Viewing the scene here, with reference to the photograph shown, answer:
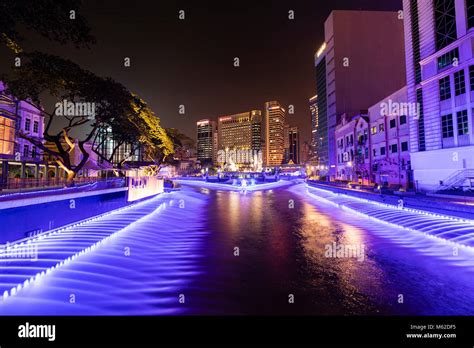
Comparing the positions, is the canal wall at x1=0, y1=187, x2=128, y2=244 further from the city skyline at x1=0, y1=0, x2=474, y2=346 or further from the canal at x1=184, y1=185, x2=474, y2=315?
the canal at x1=184, y1=185, x2=474, y2=315

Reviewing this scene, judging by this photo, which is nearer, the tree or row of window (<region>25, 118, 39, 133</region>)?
the tree

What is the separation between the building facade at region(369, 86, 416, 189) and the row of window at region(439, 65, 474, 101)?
13.4 feet

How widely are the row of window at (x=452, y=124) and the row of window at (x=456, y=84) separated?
5.91 feet

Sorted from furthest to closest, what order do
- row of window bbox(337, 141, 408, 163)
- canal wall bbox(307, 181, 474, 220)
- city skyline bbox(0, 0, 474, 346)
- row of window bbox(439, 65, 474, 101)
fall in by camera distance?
row of window bbox(337, 141, 408, 163), row of window bbox(439, 65, 474, 101), canal wall bbox(307, 181, 474, 220), city skyline bbox(0, 0, 474, 346)

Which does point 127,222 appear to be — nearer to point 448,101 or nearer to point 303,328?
point 303,328

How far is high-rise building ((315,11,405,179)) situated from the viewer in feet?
198

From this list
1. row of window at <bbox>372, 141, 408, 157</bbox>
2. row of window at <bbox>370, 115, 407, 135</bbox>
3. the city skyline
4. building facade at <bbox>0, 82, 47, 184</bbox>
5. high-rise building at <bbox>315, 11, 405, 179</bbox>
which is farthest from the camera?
high-rise building at <bbox>315, 11, 405, 179</bbox>

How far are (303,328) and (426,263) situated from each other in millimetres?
5948

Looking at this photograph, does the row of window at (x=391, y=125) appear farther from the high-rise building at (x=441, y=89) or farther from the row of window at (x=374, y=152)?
the high-rise building at (x=441, y=89)

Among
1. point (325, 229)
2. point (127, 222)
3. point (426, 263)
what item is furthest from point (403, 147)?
point (127, 222)

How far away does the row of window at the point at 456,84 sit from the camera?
2010cm

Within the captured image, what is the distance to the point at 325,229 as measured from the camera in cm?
1316

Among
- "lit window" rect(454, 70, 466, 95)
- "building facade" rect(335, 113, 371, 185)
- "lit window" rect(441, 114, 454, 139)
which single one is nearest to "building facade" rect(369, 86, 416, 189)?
"building facade" rect(335, 113, 371, 185)

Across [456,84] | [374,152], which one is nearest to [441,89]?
[456,84]
